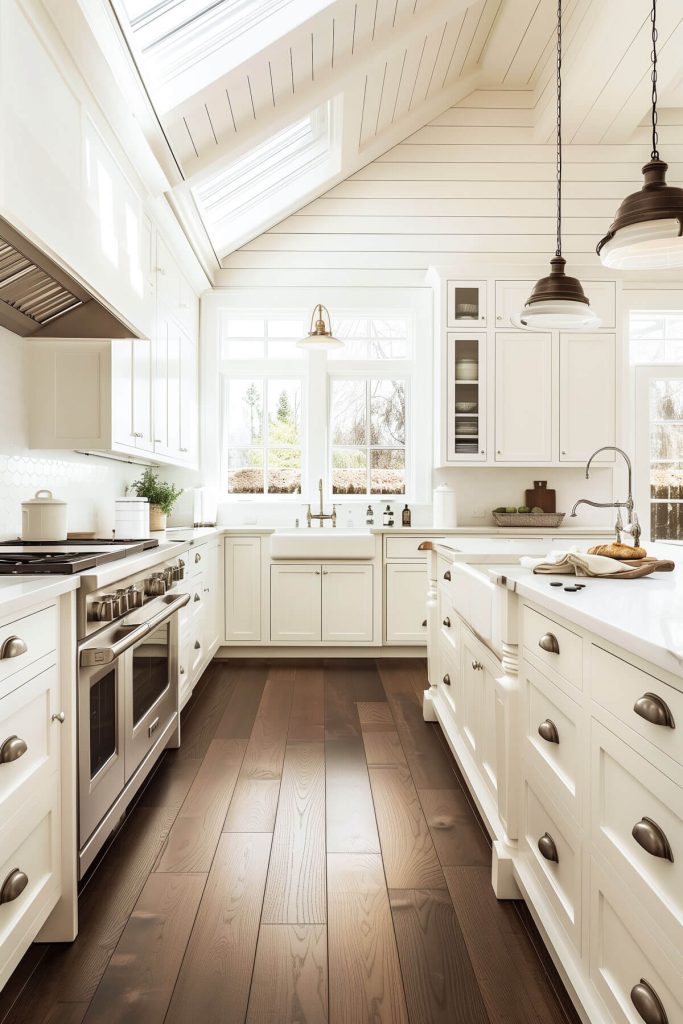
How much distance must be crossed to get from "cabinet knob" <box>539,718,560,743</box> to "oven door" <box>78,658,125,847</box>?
3.86ft

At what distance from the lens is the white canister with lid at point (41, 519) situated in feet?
7.31

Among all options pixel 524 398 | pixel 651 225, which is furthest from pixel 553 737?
pixel 524 398

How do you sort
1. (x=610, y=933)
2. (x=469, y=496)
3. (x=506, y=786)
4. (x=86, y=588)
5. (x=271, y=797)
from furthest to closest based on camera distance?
(x=469, y=496) → (x=271, y=797) → (x=506, y=786) → (x=86, y=588) → (x=610, y=933)

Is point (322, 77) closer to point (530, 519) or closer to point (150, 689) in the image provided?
point (530, 519)

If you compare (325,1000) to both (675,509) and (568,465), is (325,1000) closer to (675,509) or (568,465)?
(568,465)

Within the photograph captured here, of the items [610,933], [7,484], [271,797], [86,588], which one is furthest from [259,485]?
[610,933]

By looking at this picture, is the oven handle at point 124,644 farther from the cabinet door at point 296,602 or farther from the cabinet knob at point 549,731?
the cabinet door at point 296,602

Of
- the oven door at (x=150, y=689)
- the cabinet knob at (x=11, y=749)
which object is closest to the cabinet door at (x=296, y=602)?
the oven door at (x=150, y=689)

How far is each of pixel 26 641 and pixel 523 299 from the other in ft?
13.8

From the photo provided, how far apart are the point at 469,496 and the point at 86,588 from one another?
365 centimetres

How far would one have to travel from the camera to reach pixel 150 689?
2.34 metres

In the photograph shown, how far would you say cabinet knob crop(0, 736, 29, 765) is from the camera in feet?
4.09

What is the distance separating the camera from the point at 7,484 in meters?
2.45

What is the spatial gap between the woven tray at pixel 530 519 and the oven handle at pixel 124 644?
8.86 ft
